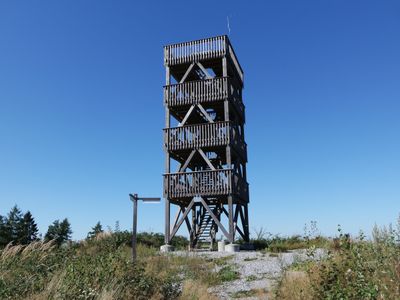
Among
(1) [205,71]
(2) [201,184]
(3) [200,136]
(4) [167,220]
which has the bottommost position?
(4) [167,220]

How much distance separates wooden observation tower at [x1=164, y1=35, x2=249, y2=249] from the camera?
18188mm

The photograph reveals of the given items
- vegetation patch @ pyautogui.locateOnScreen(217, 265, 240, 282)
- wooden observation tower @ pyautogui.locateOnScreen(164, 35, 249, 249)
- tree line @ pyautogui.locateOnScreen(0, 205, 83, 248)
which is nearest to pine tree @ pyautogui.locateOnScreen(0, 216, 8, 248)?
tree line @ pyautogui.locateOnScreen(0, 205, 83, 248)

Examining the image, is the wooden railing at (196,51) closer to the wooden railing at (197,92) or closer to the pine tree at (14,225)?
the wooden railing at (197,92)

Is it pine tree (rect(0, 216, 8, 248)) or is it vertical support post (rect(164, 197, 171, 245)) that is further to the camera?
pine tree (rect(0, 216, 8, 248))

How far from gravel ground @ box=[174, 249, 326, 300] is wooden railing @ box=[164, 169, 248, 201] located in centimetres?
372

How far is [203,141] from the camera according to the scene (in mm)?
18594

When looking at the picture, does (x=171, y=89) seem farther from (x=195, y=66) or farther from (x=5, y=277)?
(x=5, y=277)

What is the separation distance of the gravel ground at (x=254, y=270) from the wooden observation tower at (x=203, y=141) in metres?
3.43

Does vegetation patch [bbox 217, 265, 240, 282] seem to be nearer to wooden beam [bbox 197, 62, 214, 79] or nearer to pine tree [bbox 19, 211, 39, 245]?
wooden beam [bbox 197, 62, 214, 79]

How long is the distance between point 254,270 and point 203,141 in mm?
8093

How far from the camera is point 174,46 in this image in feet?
66.4

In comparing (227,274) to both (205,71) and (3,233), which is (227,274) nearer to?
(205,71)

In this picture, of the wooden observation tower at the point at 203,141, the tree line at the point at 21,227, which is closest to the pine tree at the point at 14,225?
the tree line at the point at 21,227

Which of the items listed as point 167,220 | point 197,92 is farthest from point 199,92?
point 167,220
